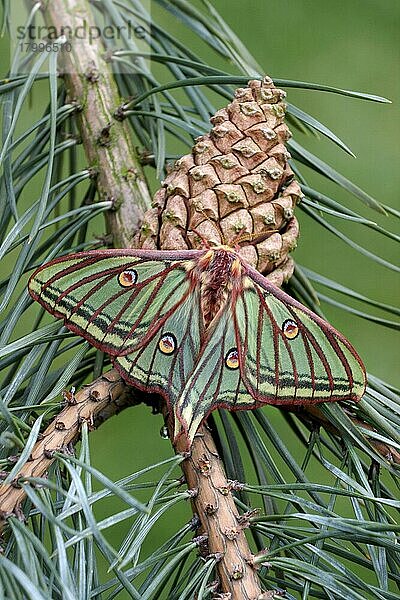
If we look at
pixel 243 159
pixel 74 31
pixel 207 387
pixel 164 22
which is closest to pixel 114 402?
pixel 207 387

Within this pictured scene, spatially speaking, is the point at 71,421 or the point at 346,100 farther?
the point at 346,100

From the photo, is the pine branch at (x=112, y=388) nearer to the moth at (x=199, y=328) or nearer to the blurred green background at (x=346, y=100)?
the moth at (x=199, y=328)

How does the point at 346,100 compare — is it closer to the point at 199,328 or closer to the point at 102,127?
the point at 102,127

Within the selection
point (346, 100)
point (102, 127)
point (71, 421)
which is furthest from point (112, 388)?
point (346, 100)

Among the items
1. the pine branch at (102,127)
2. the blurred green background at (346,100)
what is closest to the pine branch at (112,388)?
the pine branch at (102,127)

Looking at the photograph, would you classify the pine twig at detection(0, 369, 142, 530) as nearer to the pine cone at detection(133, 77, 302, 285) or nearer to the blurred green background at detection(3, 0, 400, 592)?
the pine cone at detection(133, 77, 302, 285)

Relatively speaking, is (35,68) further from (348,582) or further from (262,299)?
(348,582)

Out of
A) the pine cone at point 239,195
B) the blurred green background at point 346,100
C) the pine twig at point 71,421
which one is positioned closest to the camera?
the pine twig at point 71,421

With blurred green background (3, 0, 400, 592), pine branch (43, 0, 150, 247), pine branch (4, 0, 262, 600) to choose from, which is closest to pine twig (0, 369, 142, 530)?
pine branch (4, 0, 262, 600)
